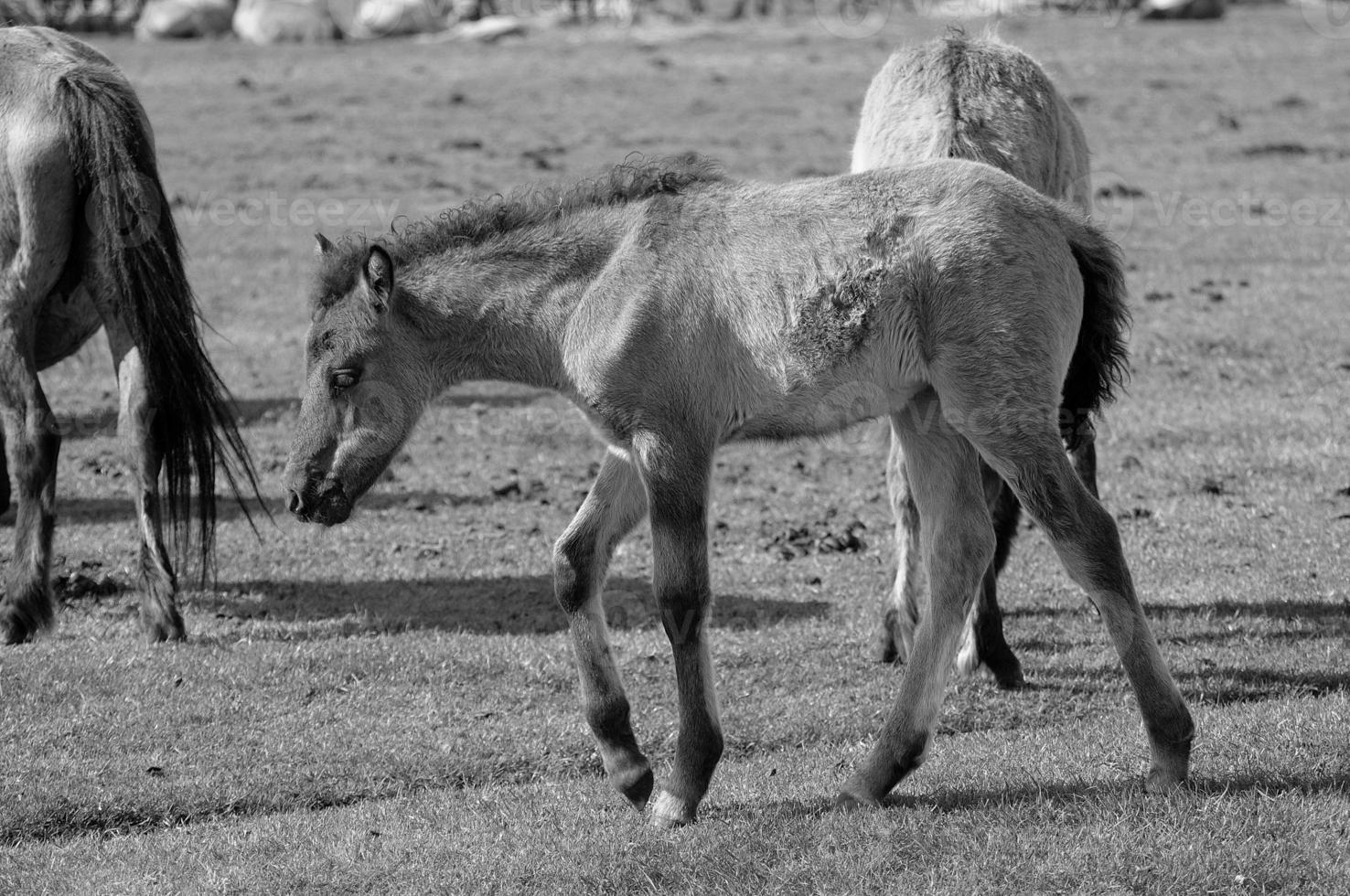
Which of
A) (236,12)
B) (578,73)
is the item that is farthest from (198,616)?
(236,12)

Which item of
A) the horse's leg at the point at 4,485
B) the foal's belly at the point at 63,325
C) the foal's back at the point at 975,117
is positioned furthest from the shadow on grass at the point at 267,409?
the foal's back at the point at 975,117

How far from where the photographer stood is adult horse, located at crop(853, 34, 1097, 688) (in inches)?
303

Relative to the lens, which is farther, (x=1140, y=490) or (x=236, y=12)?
(x=236, y=12)

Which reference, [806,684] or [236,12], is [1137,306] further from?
[236,12]

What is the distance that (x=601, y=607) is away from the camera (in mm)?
5930

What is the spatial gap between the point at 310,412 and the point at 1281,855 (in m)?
3.73

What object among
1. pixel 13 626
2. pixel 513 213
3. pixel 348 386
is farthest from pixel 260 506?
pixel 513 213

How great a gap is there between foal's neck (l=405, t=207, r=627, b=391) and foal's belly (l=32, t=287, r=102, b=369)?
11.3ft

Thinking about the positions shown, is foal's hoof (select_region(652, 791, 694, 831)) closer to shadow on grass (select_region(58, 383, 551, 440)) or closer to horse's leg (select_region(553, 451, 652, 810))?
horse's leg (select_region(553, 451, 652, 810))

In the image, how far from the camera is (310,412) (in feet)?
19.5

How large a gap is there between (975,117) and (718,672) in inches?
119

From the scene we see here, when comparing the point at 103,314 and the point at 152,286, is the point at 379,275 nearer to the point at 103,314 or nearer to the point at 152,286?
the point at 152,286

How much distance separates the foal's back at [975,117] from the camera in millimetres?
7715

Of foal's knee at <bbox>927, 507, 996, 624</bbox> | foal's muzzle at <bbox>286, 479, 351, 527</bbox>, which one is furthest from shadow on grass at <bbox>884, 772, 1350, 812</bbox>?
foal's muzzle at <bbox>286, 479, 351, 527</bbox>
